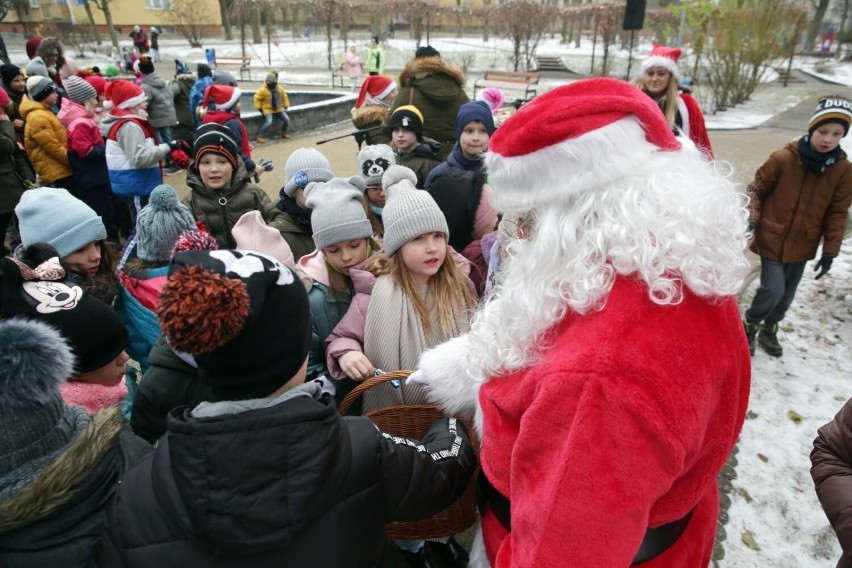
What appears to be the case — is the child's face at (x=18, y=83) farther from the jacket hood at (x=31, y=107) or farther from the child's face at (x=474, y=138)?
the child's face at (x=474, y=138)

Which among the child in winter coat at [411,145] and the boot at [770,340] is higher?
the child in winter coat at [411,145]

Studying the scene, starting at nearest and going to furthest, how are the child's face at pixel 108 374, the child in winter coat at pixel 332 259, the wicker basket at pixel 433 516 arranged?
1. the wicker basket at pixel 433 516
2. the child's face at pixel 108 374
3. the child in winter coat at pixel 332 259

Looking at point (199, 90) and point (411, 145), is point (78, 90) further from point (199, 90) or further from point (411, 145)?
point (411, 145)

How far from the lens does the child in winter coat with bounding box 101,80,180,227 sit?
5059 millimetres

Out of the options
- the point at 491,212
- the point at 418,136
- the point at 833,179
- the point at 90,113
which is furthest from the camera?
the point at 90,113

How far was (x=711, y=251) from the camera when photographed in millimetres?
1016

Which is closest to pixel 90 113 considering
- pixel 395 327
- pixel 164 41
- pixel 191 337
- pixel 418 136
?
pixel 418 136

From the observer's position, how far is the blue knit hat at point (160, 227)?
2547mm

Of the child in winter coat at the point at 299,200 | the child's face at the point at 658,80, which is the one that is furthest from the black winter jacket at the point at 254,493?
the child's face at the point at 658,80

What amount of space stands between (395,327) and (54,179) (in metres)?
5.07

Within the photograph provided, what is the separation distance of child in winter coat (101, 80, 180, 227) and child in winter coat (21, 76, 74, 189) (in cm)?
49

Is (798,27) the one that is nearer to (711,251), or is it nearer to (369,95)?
(369,95)

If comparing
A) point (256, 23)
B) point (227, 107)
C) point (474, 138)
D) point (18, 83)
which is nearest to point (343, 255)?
point (474, 138)

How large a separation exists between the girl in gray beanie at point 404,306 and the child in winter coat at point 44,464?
1034 mm
